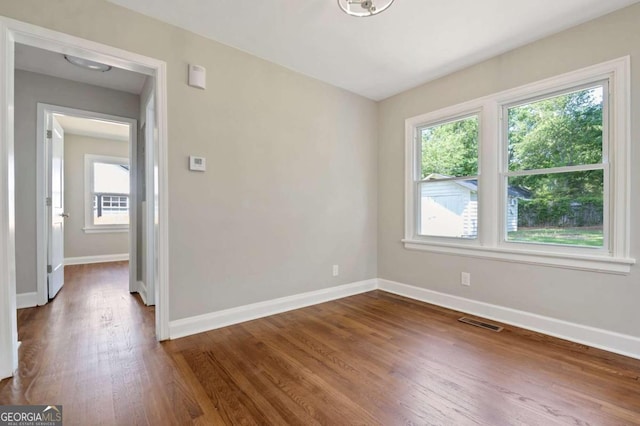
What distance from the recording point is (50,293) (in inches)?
134

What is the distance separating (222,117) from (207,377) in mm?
2099

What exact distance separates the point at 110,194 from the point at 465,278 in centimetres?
697

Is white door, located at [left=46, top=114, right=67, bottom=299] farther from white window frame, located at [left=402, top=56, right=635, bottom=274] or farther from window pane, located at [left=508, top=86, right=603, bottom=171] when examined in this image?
window pane, located at [left=508, top=86, right=603, bottom=171]

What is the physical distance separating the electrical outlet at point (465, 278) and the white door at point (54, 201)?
465cm

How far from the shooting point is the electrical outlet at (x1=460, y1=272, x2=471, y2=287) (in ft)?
10.1

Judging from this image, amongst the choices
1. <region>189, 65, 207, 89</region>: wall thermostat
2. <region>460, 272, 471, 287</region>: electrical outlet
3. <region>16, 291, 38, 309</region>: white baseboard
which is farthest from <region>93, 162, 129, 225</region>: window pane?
<region>460, 272, 471, 287</region>: electrical outlet

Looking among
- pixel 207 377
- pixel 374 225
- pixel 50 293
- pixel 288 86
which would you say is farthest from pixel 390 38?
pixel 50 293

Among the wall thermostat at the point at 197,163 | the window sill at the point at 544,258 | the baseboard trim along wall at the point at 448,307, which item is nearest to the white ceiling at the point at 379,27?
the wall thermostat at the point at 197,163

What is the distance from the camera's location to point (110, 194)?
6305 mm

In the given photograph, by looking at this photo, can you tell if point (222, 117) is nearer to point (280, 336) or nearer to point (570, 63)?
point (280, 336)

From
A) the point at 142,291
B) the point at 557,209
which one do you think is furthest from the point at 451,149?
the point at 142,291

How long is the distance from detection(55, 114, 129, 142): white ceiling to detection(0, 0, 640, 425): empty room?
1663mm

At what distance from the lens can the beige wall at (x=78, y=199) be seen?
18.8ft

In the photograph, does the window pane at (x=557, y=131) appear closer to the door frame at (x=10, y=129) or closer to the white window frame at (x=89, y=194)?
the door frame at (x=10, y=129)
